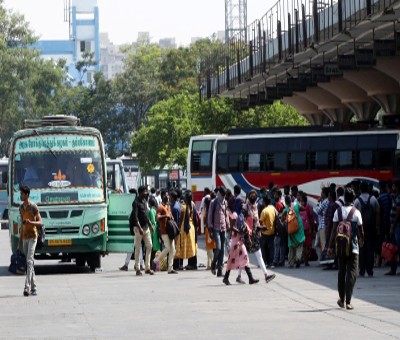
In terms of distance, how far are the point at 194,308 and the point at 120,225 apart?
9.91 metres

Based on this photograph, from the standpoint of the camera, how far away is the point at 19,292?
22.8 m

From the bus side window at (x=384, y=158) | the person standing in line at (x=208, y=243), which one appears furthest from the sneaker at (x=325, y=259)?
the bus side window at (x=384, y=158)

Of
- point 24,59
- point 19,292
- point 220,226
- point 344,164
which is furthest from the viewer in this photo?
point 24,59

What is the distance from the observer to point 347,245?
18.3 meters

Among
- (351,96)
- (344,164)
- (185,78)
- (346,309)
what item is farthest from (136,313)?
(185,78)

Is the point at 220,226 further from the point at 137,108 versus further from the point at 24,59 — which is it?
the point at 137,108

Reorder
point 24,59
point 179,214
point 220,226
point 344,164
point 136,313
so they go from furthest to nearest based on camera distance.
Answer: point 24,59 < point 344,164 < point 179,214 < point 220,226 < point 136,313

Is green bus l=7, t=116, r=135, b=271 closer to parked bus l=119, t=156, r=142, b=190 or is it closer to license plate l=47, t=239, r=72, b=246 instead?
license plate l=47, t=239, r=72, b=246

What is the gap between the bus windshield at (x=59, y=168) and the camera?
28031 mm

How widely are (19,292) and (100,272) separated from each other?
606 cm

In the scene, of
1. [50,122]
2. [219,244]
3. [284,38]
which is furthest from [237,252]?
[284,38]

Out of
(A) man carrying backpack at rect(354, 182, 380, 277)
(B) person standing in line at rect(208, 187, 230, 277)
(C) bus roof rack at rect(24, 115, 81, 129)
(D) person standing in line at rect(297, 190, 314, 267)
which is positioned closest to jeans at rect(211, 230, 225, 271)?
(B) person standing in line at rect(208, 187, 230, 277)

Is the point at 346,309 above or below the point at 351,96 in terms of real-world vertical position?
below

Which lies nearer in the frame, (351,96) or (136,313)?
(136,313)
